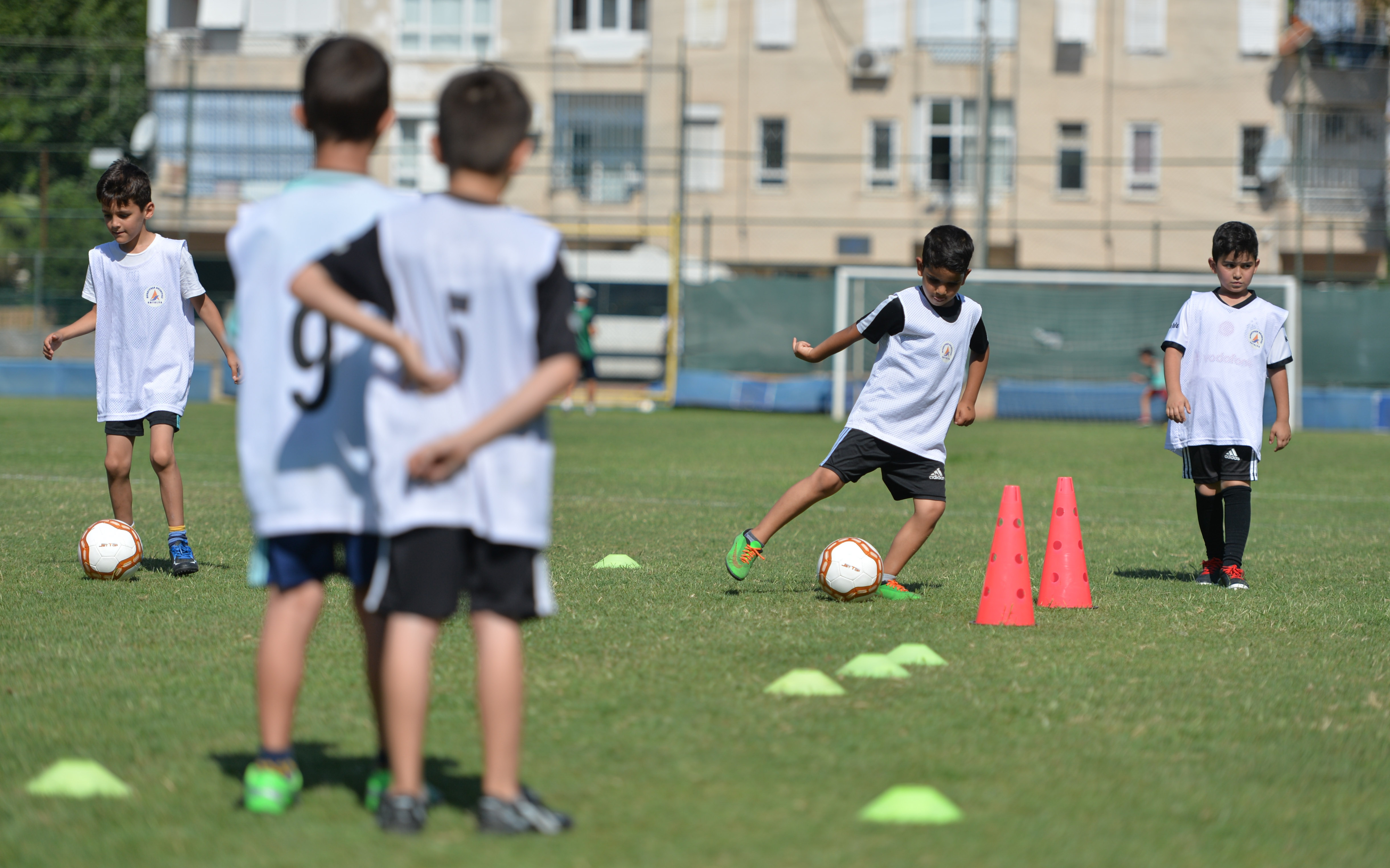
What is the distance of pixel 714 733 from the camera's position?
427 centimetres

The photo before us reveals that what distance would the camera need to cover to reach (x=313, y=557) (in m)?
3.54

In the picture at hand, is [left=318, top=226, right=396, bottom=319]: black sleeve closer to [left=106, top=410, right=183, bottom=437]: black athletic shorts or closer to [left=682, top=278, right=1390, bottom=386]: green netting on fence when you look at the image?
[left=106, top=410, right=183, bottom=437]: black athletic shorts

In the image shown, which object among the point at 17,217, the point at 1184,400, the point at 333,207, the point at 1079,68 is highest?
the point at 1079,68

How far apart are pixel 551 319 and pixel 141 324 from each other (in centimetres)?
465

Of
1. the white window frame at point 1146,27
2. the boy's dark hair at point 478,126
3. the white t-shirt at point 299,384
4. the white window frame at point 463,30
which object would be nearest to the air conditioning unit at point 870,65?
the white window frame at point 1146,27

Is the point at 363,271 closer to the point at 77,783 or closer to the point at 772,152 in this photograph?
the point at 77,783

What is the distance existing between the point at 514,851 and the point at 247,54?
122ft

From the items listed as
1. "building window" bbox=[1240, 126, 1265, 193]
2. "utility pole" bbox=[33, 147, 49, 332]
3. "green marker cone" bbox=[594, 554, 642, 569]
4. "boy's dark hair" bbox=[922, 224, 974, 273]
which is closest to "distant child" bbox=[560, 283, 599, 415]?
"utility pole" bbox=[33, 147, 49, 332]

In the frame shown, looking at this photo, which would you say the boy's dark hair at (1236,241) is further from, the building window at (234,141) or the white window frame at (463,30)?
the white window frame at (463,30)

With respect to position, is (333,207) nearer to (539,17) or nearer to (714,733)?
(714,733)

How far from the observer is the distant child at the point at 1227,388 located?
24.8 feet

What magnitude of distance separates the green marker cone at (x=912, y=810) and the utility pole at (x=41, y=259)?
31.0 metres

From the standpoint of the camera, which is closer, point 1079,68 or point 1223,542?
Answer: point 1223,542

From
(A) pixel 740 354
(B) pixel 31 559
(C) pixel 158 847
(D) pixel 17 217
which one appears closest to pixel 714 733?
(C) pixel 158 847
